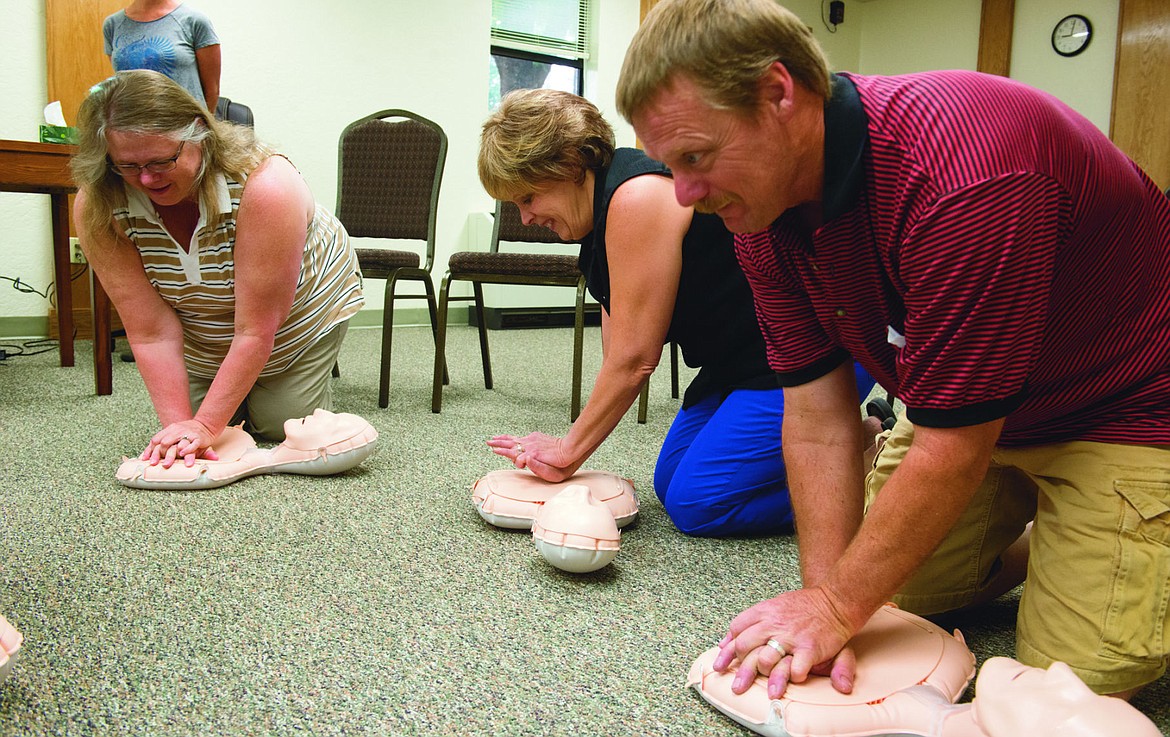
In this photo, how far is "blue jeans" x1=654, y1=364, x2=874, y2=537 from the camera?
55.9 inches

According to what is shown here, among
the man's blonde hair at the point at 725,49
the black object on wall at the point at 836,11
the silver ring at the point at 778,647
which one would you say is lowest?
the silver ring at the point at 778,647

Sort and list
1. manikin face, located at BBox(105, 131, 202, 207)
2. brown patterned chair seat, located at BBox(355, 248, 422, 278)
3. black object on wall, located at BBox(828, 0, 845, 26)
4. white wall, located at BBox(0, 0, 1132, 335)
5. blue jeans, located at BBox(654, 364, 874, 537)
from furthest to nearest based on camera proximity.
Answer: black object on wall, located at BBox(828, 0, 845, 26) → white wall, located at BBox(0, 0, 1132, 335) → brown patterned chair seat, located at BBox(355, 248, 422, 278) → manikin face, located at BBox(105, 131, 202, 207) → blue jeans, located at BBox(654, 364, 874, 537)

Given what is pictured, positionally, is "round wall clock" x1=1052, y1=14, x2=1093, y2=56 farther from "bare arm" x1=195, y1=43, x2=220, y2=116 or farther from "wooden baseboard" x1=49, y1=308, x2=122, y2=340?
"wooden baseboard" x1=49, y1=308, x2=122, y2=340

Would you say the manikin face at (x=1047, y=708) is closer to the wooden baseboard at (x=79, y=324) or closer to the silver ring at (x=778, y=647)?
the silver ring at (x=778, y=647)

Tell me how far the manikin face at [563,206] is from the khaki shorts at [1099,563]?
2.43 ft

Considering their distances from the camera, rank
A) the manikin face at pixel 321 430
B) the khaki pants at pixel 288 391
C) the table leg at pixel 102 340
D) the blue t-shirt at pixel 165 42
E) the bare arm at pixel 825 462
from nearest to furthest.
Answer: the bare arm at pixel 825 462 < the manikin face at pixel 321 430 < the khaki pants at pixel 288 391 < the table leg at pixel 102 340 < the blue t-shirt at pixel 165 42

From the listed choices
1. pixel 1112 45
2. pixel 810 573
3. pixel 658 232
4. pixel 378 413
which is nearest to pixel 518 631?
pixel 810 573

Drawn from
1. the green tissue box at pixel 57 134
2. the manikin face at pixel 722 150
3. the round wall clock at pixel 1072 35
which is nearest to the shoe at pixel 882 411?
the manikin face at pixel 722 150

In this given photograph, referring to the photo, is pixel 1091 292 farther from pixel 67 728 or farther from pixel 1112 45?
pixel 1112 45

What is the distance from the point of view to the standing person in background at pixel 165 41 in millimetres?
2691

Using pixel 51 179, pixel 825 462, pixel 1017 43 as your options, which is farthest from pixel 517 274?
pixel 1017 43

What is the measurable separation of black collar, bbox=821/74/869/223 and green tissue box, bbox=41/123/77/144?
243 cm

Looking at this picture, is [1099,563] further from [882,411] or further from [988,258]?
[882,411]

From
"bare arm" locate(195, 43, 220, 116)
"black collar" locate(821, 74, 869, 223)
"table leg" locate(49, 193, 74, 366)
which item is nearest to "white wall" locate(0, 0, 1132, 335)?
"bare arm" locate(195, 43, 220, 116)
